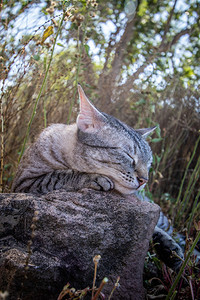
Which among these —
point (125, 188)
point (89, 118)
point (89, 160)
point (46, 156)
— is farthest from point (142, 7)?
point (125, 188)

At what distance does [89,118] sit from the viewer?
2.34m

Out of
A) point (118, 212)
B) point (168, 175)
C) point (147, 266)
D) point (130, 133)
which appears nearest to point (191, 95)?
point (168, 175)

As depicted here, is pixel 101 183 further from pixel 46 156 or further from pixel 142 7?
pixel 142 7

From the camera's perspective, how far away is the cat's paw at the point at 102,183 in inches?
78.7

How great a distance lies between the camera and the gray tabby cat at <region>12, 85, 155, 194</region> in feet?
6.92

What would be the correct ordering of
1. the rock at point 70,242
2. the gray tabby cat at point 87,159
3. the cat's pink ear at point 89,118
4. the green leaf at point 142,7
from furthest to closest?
1. the green leaf at point 142,7
2. the cat's pink ear at point 89,118
3. the gray tabby cat at point 87,159
4. the rock at point 70,242

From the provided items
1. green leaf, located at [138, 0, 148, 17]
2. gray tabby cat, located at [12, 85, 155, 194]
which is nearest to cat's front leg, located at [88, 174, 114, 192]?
gray tabby cat, located at [12, 85, 155, 194]

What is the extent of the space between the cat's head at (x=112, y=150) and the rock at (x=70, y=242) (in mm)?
252

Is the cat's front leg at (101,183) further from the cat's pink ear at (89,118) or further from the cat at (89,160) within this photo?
the cat's pink ear at (89,118)

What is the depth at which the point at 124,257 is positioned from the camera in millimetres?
1706

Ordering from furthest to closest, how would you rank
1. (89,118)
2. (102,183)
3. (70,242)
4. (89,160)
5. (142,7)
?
(142,7), (89,118), (89,160), (102,183), (70,242)

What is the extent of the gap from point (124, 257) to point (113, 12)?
7.88 meters

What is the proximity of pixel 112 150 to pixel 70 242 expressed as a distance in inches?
32.4

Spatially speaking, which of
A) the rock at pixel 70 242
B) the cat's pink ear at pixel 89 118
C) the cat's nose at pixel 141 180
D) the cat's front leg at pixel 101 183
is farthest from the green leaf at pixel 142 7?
the rock at pixel 70 242
